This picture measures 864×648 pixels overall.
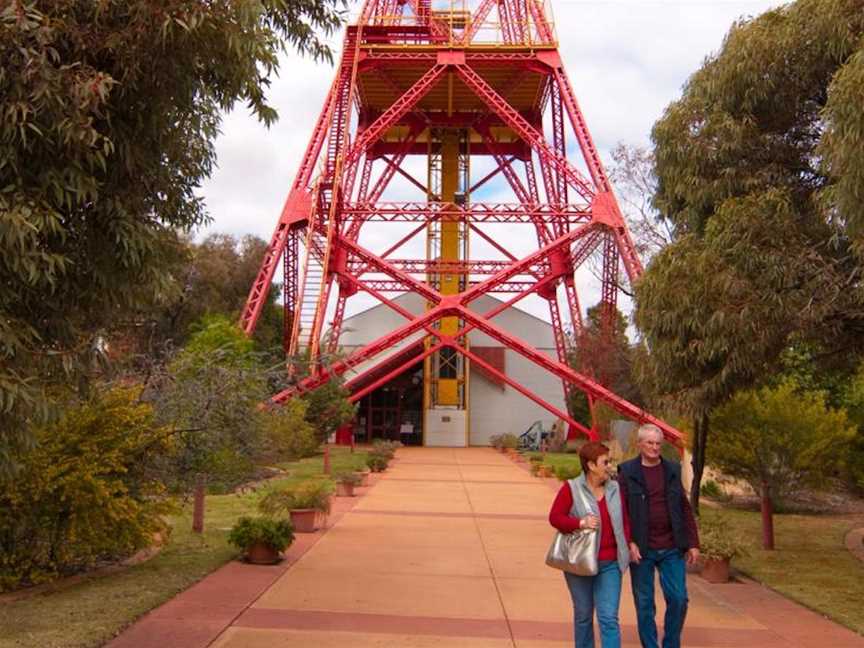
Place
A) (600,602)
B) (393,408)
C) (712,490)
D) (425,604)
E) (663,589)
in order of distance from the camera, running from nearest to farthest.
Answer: (600,602)
(663,589)
(425,604)
(712,490)
(393,408)

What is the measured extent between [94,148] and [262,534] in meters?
6.65

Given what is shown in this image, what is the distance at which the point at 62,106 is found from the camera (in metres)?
4.47

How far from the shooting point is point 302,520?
1353 centimetres

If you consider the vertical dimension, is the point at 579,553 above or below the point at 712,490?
below

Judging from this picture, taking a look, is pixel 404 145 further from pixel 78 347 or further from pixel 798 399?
pixel 78 347

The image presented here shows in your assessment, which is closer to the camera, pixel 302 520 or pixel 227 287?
pixel 302 520

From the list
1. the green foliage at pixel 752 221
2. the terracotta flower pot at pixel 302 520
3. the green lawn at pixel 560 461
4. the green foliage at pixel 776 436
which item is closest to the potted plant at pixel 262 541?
the terracotta flower pot at pixel 302 520

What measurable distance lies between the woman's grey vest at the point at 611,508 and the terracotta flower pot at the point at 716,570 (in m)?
5.14

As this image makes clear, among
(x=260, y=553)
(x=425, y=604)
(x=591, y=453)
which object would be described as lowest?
(x=425, y=604)

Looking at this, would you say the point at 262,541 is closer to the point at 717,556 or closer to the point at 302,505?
the point at 302,505

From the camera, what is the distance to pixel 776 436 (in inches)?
638

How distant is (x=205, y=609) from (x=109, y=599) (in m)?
0.89

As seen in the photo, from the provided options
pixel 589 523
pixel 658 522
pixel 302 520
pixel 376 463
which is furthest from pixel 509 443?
pixel 589 523

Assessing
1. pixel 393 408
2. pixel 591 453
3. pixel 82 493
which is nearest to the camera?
pixel 591 453
